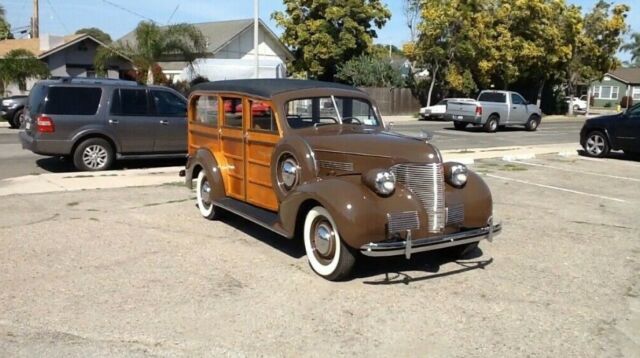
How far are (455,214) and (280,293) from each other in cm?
176

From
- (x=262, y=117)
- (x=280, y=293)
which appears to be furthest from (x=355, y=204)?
(x=262, y=117)

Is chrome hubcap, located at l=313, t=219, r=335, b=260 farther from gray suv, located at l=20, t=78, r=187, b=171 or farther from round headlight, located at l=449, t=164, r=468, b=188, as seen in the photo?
gray suv, located at l=20, t=78, r=187, b=171

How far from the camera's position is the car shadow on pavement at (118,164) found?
12734mm

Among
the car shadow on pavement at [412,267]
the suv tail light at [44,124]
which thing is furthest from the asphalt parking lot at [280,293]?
the suv tail light at [44,124]

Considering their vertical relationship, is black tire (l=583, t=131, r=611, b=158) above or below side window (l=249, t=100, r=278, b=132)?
below

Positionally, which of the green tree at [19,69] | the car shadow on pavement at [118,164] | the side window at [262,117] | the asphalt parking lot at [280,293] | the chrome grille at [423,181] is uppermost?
the green tree at [19,69]

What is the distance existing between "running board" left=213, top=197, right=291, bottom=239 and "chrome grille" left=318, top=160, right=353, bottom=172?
735 millimetres

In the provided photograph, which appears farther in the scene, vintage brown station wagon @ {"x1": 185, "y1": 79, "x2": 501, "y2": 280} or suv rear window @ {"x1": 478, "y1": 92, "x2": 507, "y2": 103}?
suv rear window @ {"x1": 478, "y1": 92, "x2": 507, "y2": 103}

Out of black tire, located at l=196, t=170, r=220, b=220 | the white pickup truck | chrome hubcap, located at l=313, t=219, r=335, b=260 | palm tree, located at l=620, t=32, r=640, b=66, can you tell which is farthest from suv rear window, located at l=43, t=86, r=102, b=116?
palm tree, located at l=620, t=32, r=640, b=66

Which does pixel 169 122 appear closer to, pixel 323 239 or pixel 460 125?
pixel 323 239

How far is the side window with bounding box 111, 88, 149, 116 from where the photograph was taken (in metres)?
12.4

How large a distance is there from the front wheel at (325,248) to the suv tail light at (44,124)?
24.7 ft

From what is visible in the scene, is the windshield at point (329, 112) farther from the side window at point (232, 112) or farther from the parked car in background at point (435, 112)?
the parked car in background at point (435, 112)

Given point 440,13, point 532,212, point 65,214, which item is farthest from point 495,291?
point 440,13
